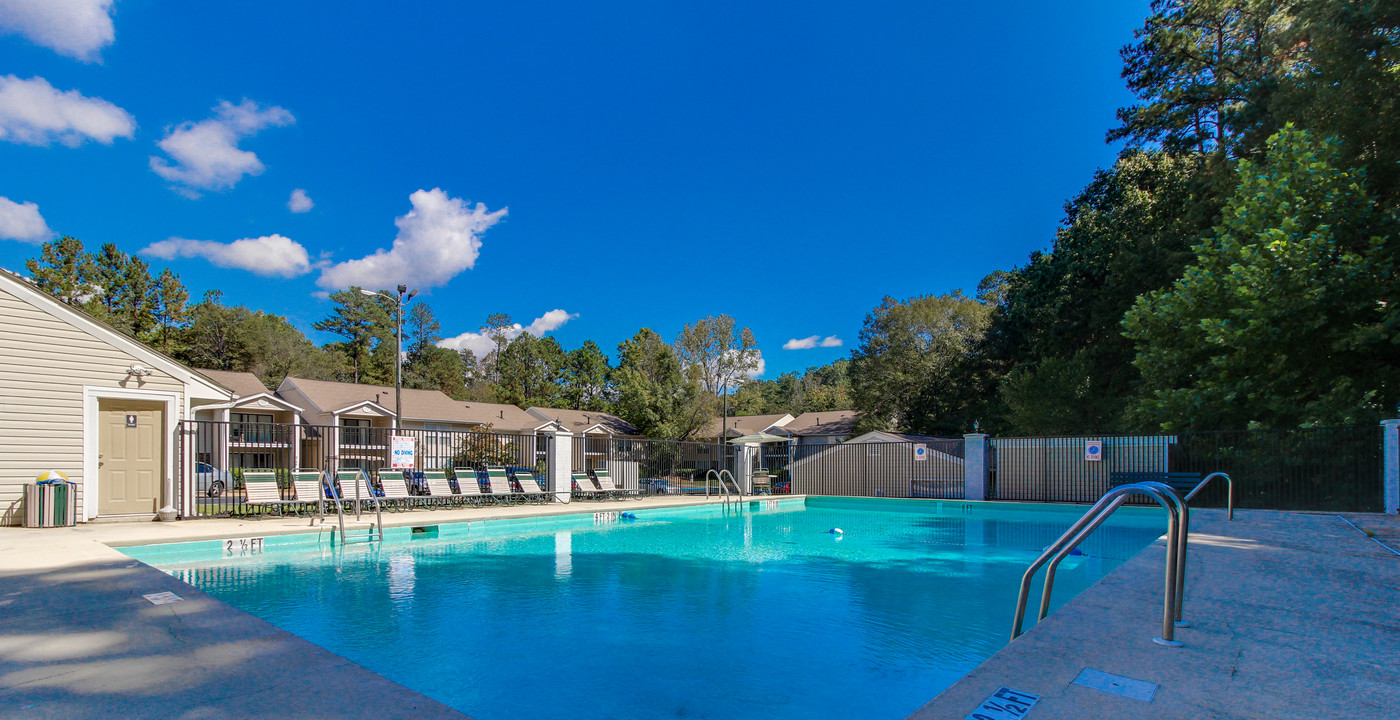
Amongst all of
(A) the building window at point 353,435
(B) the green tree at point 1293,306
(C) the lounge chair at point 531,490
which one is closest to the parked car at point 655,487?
(C) the lounge chair at point 531,490

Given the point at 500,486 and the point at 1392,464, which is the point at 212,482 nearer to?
the point at 500,486

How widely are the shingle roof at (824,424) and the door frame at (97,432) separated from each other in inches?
1280

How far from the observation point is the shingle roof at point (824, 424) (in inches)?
1574

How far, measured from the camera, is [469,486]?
45.7 ft

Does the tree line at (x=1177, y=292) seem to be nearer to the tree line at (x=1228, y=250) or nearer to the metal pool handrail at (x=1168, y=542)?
the tree line at (x=1228, y=250)

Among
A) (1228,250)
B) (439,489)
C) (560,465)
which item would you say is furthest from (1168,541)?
(1228,250)

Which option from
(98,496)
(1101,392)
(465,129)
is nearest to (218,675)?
(98,496)

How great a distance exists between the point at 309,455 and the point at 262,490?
20.9 metres

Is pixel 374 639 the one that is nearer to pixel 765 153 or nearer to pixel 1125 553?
pixel 1125 553

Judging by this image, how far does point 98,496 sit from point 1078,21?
2488cm

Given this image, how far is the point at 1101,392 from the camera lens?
22938 mm

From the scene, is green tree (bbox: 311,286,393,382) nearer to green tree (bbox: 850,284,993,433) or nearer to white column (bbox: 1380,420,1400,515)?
green tree (bbox: 850,284,993,433)

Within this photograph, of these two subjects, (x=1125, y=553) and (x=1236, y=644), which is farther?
(x=1125, y=553)

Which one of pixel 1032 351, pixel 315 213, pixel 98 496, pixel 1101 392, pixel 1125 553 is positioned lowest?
pixel 1125 553
